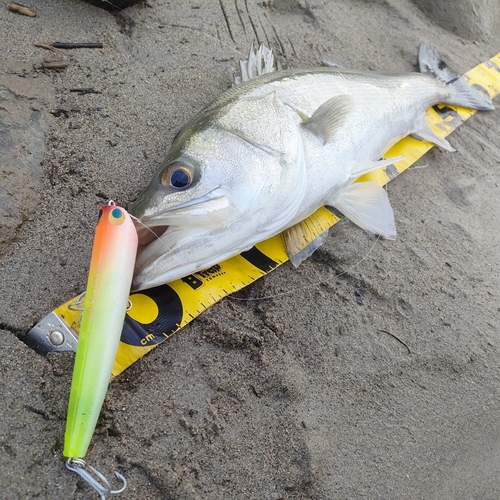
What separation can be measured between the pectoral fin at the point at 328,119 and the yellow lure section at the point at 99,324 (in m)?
1.23

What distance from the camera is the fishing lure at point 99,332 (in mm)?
1690

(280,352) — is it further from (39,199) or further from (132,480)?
(39,199)

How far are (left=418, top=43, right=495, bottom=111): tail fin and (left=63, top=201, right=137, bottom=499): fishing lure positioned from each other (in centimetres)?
323

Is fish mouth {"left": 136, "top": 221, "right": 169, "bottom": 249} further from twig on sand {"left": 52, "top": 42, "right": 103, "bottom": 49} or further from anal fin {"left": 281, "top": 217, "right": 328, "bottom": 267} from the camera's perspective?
twig on sand {"left": 52, "top": 42, "right": 103, "bottom": 49}

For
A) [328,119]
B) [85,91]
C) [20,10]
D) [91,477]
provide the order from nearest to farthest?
[91,477]
[328,119]
[85,91]
[20,10]

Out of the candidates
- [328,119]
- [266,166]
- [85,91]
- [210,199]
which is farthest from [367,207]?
[85,91]

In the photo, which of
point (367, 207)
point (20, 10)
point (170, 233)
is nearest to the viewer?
point (170, 233)

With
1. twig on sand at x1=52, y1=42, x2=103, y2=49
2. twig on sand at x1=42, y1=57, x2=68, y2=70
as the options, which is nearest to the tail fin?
twig on sand at x1=52, y1=42, x2=103, y2=49

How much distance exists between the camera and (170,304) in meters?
2.24

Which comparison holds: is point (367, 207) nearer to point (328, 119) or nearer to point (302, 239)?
point (302, 239)

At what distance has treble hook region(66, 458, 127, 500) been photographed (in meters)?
1.64

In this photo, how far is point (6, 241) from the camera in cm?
221

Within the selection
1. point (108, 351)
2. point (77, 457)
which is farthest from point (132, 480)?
point (108, 351)

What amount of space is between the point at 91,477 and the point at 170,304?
81 cm
